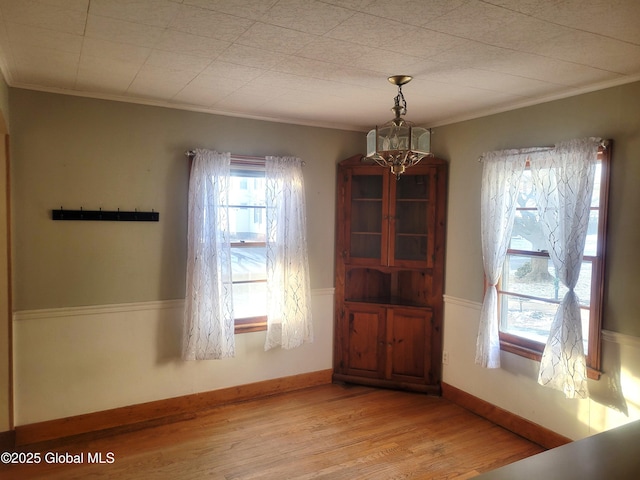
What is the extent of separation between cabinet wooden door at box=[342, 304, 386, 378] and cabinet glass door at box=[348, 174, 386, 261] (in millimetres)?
531

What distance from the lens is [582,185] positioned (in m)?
2.78

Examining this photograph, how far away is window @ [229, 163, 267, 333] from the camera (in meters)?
3.81

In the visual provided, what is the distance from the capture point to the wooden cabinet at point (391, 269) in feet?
13.1

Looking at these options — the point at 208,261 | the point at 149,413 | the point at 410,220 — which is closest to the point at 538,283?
the point at 410,220

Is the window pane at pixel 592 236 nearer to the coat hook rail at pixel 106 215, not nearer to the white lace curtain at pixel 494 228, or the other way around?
the white lace curtain at pixel 494 228

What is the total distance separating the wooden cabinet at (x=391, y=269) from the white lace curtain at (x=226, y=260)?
50 centimetres

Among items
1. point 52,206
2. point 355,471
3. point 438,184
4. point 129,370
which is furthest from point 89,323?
point 438,184

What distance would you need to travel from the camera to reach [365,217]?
4.26 meters

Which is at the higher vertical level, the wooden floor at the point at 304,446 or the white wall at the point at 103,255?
the white wall at the point at 103,255

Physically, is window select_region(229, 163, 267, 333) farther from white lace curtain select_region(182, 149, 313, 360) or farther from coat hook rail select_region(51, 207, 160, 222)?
coat hook rail select_region(51, 207, 160, 222)

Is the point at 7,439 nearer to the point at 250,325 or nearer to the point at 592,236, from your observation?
the point at 250,325

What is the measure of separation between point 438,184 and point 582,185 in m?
1.32

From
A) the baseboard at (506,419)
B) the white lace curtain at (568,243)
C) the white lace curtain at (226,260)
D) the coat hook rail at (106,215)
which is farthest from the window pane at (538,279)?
the coat hook rail at (106,215)

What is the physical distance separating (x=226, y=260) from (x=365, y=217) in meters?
1.42
